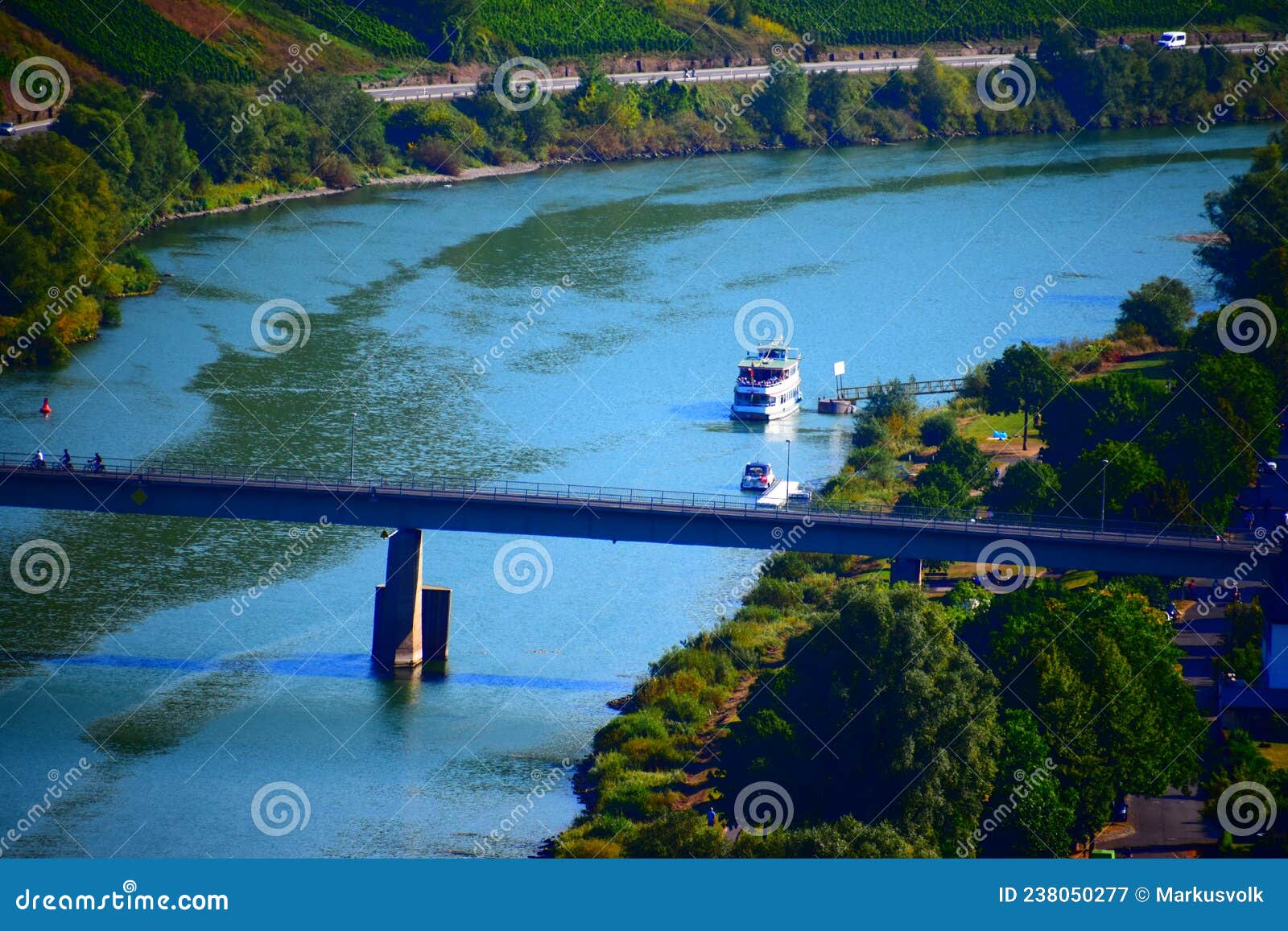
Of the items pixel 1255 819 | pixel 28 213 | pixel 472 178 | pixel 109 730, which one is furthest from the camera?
pixel 472 178

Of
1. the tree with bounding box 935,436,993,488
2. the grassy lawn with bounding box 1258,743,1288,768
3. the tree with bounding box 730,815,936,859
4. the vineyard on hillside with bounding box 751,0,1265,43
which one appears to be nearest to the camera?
the tree with bounding box 730,815,936,859

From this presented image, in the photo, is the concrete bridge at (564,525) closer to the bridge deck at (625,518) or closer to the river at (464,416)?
the bridge deck at (625,518)

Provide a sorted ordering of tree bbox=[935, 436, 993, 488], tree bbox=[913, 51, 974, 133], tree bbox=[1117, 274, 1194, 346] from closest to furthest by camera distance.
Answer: tree bbox=[935, 436, 993, 488]
tree bbox=[1117, 274, 1194, 346]
tree bbox=[913, 51, 974, 133]

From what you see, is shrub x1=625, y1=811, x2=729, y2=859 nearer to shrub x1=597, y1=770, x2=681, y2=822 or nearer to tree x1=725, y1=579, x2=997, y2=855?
tree x1=725, y1=579, x2=997, y2=855

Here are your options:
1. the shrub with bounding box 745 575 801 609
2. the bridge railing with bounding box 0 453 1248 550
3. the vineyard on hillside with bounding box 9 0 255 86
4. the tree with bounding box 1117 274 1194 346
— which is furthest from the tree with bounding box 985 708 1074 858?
the vineyard on hillside with bounding box 9 0 255 86

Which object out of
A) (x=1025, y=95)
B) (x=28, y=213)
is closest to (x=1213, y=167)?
(x=1025, y=95)

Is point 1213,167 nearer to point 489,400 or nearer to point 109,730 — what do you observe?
point 489,400
